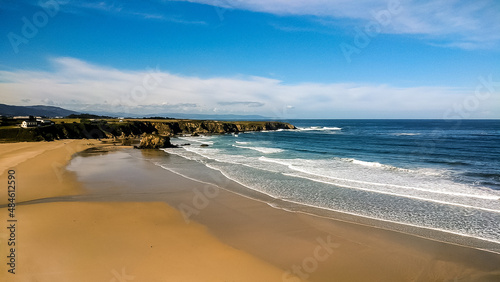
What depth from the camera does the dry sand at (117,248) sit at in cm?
840

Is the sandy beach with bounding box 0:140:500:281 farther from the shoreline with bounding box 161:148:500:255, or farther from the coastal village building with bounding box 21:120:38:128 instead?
the coastal village building with bounding box 21:120:38:128

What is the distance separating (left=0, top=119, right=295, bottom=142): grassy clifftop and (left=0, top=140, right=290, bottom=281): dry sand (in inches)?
1978

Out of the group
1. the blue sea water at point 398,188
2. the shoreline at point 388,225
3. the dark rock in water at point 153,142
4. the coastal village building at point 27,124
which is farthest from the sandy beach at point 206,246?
the coastal village building at point 27,124

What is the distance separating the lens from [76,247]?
32.6 ft

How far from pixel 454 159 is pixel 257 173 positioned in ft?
82.3

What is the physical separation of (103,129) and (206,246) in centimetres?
7215

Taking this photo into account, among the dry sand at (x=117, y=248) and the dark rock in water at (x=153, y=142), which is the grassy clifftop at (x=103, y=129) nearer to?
the dark rock in water at (x=153, y=142)

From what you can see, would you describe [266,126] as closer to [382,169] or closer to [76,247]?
[382,169]

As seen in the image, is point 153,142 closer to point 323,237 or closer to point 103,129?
point 103,129

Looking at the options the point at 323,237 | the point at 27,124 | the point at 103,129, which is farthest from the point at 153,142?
the point at 323,237

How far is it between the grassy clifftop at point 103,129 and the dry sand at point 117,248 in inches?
1978

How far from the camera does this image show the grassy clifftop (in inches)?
2153

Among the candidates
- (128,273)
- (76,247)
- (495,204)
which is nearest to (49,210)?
(76,247)

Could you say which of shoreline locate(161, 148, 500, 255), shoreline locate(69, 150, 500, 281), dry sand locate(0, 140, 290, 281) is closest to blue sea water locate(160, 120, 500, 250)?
shoreline locate(161, 148, 500, 255)
